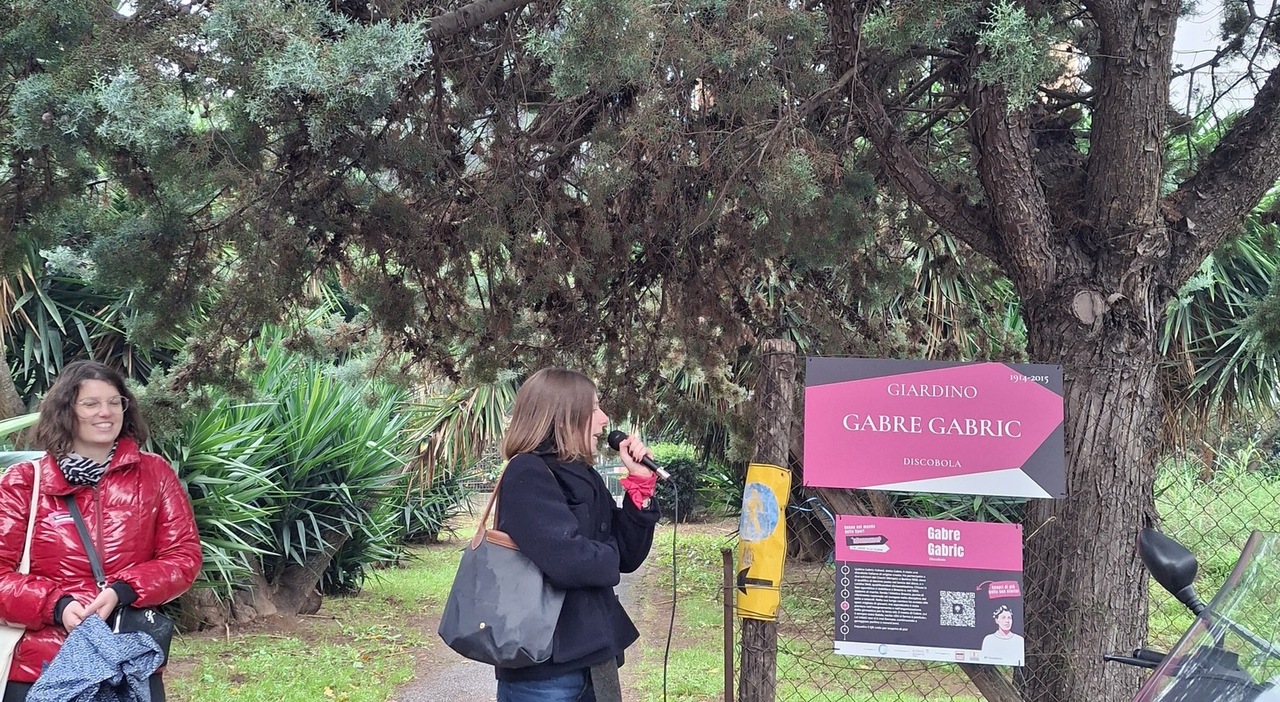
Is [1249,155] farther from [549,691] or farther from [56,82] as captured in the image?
[56,82]

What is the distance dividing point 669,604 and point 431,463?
10.4 ft

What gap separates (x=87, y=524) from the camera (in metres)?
3.11

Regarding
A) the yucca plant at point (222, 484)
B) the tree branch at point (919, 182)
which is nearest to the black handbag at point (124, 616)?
the tree branch at point (919, 182)

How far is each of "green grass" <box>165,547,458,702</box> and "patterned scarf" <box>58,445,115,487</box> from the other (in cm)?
362

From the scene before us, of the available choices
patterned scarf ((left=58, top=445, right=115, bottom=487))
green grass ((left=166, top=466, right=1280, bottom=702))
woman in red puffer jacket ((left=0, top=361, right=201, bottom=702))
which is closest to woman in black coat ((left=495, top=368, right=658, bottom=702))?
woman in red puffer jacket ((left=0, top=361, right=201, bottom=702))

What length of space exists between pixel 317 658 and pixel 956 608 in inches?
223

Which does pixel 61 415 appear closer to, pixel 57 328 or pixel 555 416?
pixel 555 416

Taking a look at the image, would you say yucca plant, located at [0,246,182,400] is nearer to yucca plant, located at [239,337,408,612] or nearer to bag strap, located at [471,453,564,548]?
yucca plant, located at [239,337,408,612]

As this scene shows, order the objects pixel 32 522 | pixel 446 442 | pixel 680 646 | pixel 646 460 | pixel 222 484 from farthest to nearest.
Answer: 1. pixel 446 442
2. pixel 680 646
3. pixel 222 484
4. pixel 32 522
5. pixel 646 460

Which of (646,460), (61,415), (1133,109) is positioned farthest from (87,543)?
(1133,109)

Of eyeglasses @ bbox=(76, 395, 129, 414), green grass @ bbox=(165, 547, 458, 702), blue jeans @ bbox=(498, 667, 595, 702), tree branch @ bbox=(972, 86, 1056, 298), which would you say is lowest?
green grass @ bbox=(165, 547, 458, 702)

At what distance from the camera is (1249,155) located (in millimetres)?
3752

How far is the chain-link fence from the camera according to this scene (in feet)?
17.1

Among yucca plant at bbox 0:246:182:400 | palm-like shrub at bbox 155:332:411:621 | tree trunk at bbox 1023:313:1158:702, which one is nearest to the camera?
tree trunk at bbox 1023:313:1158:702
